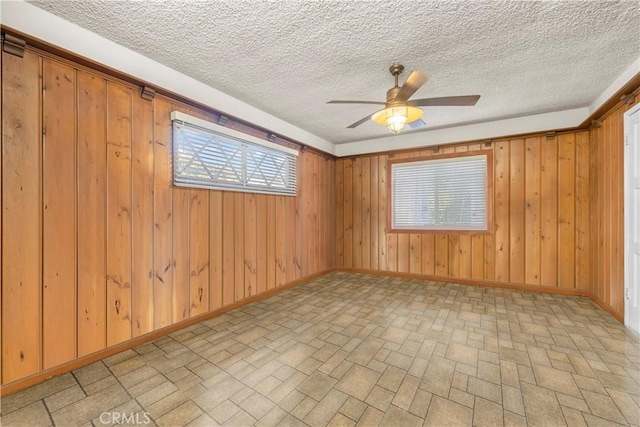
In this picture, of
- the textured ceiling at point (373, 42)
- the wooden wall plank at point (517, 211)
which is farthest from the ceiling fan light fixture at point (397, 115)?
the wooden wall plank at point (517, 211)

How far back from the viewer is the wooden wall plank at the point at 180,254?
2.54m

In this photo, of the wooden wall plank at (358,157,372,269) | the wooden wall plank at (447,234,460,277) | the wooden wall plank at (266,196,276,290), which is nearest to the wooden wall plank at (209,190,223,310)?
the wooden wall plank at (266,196,276,290)

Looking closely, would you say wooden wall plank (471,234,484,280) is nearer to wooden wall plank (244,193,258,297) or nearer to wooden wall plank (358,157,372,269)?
wooden wall plank (358,157,372,269)

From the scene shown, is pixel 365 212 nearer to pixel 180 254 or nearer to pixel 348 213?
pixel 348 213

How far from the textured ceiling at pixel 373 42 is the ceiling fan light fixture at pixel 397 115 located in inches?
18.2

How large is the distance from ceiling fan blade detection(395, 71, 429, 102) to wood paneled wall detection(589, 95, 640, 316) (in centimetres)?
228

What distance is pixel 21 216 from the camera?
1.68 meters

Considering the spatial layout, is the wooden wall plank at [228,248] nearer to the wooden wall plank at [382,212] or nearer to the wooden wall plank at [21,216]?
the wooden wall plank at [21,216]

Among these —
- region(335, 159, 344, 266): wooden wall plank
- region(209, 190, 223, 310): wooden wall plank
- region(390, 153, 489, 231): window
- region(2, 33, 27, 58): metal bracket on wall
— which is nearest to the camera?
region(2, 33, 27, 58): metal bracket on wall

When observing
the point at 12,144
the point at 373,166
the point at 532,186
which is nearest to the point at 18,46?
the point at 12,144

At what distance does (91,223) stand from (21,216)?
367 mm

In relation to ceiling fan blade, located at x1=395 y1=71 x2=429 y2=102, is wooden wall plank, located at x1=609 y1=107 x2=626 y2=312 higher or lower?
lower

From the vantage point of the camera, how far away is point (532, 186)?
375 cm

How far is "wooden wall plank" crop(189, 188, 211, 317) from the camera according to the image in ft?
8.83
